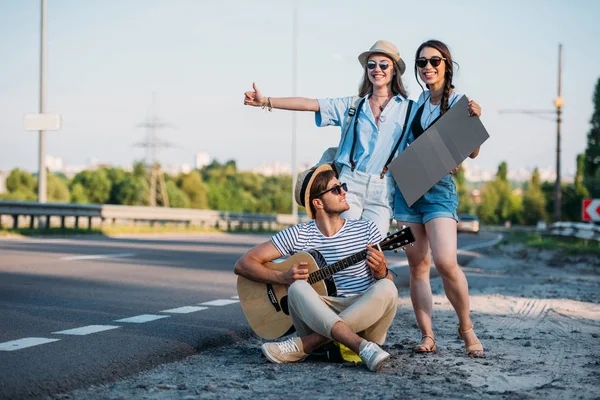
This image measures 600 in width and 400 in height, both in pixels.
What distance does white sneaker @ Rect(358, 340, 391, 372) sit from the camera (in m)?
5.45

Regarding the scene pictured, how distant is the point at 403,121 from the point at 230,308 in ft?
9.76

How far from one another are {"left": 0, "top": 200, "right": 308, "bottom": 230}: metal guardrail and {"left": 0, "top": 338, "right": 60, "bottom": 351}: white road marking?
17.1m

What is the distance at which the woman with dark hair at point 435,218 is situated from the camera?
20.8ft

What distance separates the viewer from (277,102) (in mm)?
6695

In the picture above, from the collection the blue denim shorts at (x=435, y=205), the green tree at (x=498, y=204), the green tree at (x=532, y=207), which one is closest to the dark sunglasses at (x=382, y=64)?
the blue denim shorts at (x=435, y=205)

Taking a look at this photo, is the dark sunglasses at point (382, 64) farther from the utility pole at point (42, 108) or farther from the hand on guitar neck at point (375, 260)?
the utility pole at point (42, 108)

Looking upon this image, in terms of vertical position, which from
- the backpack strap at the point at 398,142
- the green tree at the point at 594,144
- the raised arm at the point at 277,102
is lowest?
the backpack strap at the point at 398,142

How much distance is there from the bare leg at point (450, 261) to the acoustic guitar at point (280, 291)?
1.62 ft

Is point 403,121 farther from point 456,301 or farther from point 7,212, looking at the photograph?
point 7,212

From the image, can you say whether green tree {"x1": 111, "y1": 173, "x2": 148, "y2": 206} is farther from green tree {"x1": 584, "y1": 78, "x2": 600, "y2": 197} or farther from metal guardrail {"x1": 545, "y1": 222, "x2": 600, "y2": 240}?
metal guardrail {"x1": 545, "y1": 222, "x2": 600, "y2": 240}

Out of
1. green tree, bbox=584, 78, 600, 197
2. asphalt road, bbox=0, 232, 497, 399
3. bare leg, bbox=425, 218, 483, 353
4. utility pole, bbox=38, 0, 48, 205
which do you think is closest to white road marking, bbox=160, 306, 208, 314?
asphalt road, bbox=0, 232, 497, 399

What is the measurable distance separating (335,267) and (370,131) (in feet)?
3.52

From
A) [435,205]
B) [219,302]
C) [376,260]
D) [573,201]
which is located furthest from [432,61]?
[573,201]

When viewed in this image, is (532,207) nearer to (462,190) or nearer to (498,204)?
(462,190)
